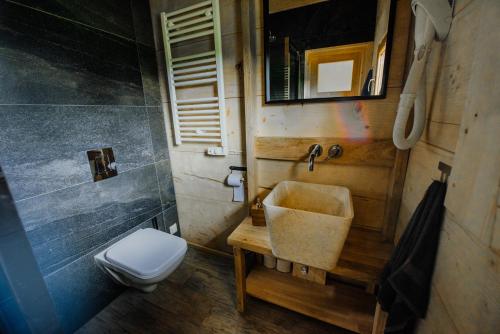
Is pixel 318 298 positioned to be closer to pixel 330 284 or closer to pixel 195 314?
pixel 330 284

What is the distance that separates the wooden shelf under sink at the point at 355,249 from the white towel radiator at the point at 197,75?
65cm

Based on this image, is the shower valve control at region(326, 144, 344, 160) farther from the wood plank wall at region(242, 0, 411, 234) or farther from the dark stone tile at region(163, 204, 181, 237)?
the dark stone tile at region(163, 204, 181, 237)

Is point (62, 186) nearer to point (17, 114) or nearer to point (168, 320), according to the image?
point (17, 114)

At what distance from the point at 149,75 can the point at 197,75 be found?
43 centimetres

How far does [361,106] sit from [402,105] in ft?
1.30

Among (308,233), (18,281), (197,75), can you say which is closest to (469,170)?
(308,233)

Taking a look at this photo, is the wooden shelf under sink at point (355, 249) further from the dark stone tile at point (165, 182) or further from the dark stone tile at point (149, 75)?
the dark stone tile at point (149, 75)

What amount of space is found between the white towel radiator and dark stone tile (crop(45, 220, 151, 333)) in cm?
99

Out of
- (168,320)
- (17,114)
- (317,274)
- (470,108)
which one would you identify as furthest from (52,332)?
(470,108)

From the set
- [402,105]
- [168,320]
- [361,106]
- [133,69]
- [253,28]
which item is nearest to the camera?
[402,105]

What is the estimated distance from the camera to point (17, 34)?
968 millimetres

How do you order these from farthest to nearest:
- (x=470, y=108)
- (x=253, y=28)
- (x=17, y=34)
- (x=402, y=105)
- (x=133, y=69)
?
(x=133, y=69)
(x=253, y=28)
(x=17, y=34)
(x=402, y=105)
(x=470, y=108)

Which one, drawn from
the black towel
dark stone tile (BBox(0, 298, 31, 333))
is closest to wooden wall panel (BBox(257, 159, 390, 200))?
the black towel

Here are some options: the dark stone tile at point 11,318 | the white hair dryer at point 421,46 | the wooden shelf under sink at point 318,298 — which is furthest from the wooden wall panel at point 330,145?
the dark stone tile at point 11,318
